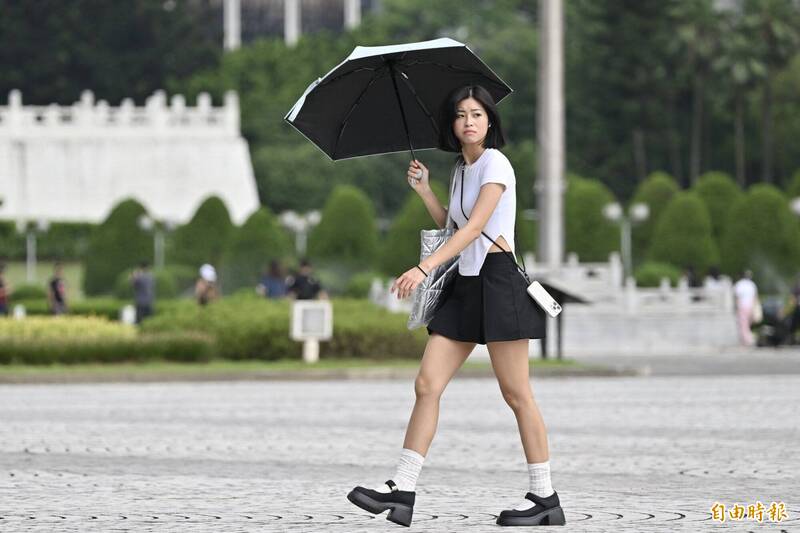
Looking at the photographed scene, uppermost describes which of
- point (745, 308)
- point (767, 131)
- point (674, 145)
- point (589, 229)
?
point (767, 131)

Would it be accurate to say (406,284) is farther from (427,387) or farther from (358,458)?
(358,458)

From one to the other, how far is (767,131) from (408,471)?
3045 inches

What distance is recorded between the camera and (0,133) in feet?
263

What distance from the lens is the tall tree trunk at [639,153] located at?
89125 millimetres

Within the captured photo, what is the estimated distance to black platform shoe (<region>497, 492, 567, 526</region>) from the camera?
8.80 metres

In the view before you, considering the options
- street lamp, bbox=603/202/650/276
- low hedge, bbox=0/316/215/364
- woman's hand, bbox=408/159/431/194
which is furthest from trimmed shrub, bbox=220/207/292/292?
woman's hand, bbox=408/159/431/194

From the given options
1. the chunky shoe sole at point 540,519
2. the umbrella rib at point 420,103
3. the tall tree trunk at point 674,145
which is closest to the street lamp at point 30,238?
the tall tree trunk at point 674,145

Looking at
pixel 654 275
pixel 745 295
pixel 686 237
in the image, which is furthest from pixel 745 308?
pixel 686 237

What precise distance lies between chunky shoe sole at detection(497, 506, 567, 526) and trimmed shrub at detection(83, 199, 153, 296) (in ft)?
168

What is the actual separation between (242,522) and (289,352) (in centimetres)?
1894

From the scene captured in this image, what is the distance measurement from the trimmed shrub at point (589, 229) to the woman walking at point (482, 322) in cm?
4949

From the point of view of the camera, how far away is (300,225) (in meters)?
57.8

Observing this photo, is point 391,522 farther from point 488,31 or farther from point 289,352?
point 488,31

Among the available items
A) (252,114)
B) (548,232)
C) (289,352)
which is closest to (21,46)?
(252,114)
